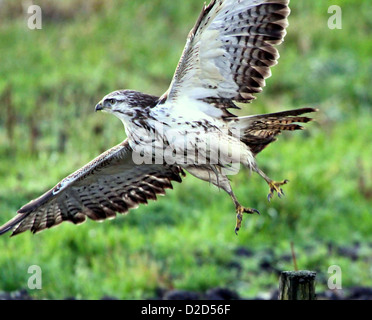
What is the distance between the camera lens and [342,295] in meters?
8.17

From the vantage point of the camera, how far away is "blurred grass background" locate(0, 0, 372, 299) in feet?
28.1

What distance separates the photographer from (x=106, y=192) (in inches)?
271

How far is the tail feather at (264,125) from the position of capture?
571 centimetres

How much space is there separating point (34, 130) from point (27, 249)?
309cm

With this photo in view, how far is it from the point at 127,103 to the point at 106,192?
4.16ft

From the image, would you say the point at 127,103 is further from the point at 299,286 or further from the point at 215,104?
the point at 299,286

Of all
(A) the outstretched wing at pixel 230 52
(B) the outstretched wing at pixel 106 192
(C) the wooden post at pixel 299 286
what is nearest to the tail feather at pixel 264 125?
(A) the outstretched wing at pixel 230 52

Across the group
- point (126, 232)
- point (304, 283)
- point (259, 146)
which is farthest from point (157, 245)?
point (304, 283)

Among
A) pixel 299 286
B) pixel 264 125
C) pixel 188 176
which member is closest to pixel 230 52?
pixel 264 125

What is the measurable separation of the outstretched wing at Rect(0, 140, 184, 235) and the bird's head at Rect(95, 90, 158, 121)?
62 cm

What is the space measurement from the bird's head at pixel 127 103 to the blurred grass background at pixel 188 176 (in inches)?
104

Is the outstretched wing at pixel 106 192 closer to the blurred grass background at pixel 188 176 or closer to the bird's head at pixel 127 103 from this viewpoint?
the bird's head at pixel 127 103

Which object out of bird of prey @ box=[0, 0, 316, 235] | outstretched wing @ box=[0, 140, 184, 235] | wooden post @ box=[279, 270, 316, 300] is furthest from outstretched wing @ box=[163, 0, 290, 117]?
wooden post @ box=[279, 270, 316, 300]

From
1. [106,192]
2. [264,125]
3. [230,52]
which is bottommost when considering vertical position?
[106,192]
